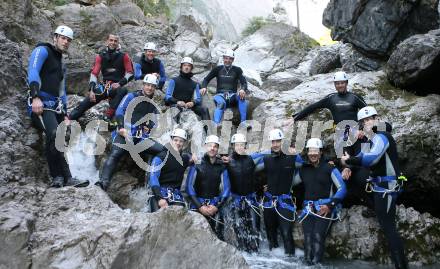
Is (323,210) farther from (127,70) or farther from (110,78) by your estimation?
(110,78)

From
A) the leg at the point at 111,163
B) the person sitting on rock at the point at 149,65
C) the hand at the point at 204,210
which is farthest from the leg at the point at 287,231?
the person sitting on rock at the point at 149,65

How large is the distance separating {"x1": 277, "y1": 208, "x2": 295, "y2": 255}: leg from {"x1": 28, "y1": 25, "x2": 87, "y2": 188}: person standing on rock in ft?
14.3

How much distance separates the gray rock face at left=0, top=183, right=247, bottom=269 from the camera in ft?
15.1

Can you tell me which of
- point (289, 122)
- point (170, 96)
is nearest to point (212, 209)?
point (289, 122)

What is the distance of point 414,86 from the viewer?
11.0m

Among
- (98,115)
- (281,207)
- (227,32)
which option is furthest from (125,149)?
(227,32)

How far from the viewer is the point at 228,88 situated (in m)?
12.5

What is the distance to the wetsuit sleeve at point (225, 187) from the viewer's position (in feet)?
28.4

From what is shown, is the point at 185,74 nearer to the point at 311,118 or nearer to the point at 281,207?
the point at 311,118

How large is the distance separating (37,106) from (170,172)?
2.81 m

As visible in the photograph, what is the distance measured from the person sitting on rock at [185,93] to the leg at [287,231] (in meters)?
3.66

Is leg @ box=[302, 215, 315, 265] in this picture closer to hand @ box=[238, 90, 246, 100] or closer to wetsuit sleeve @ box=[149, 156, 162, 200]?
wetsuit sleeve @ box=[149, 156, 162, 200]

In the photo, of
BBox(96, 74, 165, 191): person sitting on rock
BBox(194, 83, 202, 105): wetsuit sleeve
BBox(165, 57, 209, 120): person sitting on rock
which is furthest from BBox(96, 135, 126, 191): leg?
BBox(194, 83, 202, 105): wetsuit sleeve

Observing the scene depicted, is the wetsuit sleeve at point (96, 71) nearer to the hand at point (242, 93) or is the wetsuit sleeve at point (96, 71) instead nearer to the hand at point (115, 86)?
the hand at point (115, 86)
